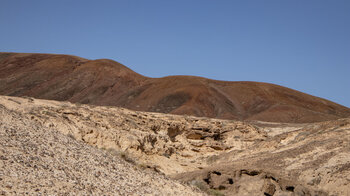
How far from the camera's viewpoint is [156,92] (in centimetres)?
6850

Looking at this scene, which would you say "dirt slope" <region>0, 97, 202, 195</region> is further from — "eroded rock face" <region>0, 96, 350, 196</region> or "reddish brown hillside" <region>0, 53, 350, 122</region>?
"reddish brown hillside" <region>0, 53, 350, 122</region>

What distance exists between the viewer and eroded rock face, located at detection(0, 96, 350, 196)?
11820 mm

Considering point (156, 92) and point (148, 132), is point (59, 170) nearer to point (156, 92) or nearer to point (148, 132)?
point (148, 132)

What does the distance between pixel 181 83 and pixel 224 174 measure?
5833 cm

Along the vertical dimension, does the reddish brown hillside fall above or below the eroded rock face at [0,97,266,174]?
above

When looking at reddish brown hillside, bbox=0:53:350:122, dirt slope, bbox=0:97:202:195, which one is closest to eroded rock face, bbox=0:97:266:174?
dirt slope, bbox=0:97:202:195

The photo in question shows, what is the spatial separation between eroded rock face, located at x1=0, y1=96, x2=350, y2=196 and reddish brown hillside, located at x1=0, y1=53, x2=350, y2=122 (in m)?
31.2

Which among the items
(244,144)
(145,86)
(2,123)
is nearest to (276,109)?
(145,86)

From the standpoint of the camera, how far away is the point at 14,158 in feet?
22.5

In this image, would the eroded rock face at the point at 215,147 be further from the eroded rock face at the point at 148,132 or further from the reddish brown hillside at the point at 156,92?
the reddish brown hillside at the point at 156,92

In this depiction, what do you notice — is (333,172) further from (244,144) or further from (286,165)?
(244,144)

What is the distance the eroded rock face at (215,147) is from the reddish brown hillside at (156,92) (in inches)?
1230

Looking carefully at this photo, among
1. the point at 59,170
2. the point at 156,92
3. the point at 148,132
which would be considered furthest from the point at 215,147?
the point at 156,92

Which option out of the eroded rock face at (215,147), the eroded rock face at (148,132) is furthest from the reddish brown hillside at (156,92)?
the eroded rock face at (215,147)
